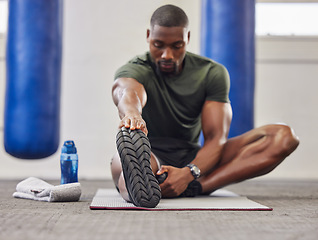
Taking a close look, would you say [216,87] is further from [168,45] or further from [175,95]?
[168,45]

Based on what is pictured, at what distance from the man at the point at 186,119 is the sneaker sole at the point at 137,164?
1.29 feet

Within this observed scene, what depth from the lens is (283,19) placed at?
4.34 meters

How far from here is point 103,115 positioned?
411 centimetres

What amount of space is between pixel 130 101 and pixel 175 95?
40 cm

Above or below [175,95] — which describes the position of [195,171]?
below

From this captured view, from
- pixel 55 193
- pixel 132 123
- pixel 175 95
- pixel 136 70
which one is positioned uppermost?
pixel 136 70

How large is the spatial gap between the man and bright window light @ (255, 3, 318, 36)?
2421 mm

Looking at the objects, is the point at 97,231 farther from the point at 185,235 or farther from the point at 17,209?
the point at 17,209

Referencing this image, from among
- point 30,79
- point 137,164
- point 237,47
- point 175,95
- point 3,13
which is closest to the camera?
point 137,164

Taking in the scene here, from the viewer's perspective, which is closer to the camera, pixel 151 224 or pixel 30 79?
pixel 151 224

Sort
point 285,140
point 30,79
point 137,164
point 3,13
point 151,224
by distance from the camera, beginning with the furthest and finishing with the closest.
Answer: point 3,13
point 30,79
point 285,140
point 137,164
point 151,224

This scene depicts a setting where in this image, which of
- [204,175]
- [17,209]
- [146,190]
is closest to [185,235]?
[146,190]

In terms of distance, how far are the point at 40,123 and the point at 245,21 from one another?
1378mm

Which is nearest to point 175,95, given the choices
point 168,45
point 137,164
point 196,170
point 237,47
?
point 168,45
